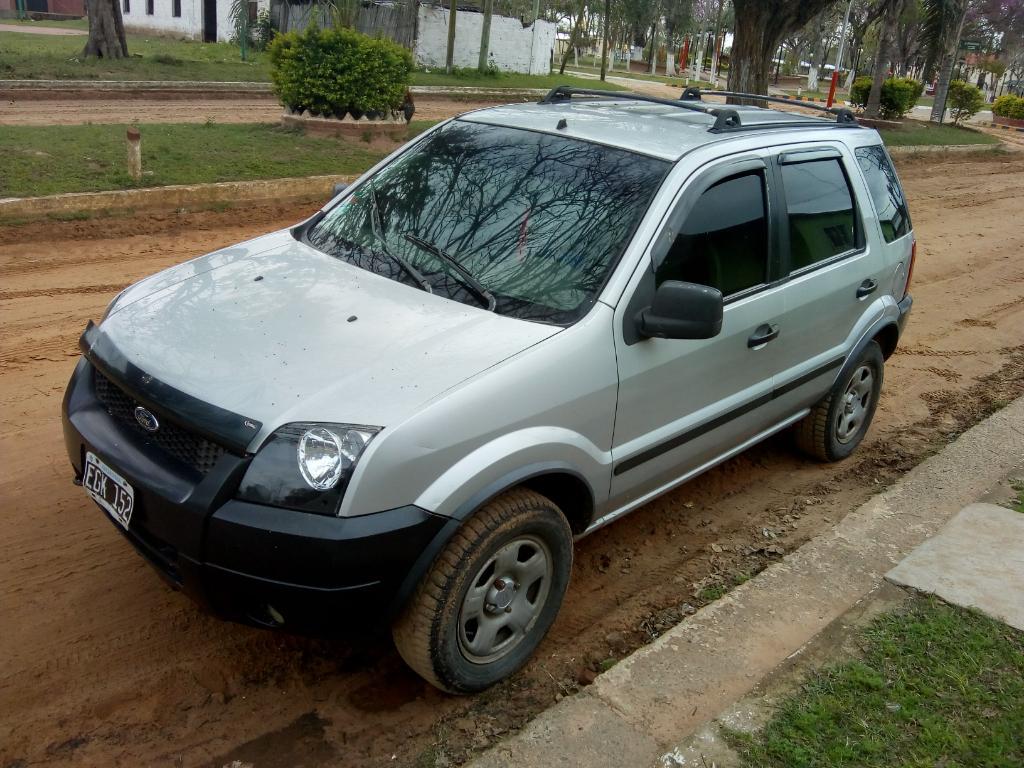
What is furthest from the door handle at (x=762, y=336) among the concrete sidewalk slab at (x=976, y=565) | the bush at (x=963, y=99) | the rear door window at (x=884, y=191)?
the bush at (x=963, y=99)

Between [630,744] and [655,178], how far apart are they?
2164 millimetres

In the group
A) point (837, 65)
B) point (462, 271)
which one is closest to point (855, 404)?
point (462, 271)

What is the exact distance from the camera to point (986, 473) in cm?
523

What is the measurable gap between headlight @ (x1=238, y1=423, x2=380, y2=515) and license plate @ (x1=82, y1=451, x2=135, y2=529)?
49cm

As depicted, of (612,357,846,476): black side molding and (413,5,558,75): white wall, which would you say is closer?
(612,357,846,476): black side molding

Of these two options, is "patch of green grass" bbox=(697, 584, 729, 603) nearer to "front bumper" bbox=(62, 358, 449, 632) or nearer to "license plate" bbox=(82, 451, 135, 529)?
"front bumper" bbox=(62, 358, 449, 632)

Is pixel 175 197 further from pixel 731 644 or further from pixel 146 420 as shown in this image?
pixel 731 644

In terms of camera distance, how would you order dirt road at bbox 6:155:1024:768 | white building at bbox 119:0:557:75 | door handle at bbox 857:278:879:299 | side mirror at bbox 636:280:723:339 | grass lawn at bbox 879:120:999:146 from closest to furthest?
dirt road at bbox 6:155:1024:768 → side mirror at bbox 636:280:723:339 → door handle at bbox 857:278:879:299 → grass lawn at bbox 879:120:999:146 → white building at bbox 119:0:557:75

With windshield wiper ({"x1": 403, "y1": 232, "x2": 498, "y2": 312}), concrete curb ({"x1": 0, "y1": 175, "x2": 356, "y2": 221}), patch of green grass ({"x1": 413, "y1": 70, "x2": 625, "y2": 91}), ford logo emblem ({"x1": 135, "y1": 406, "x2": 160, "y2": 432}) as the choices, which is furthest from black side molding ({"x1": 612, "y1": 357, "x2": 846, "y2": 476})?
patch of green grass ({"x1": 413, "y1": 70, "x2": 625, "y2": 91})

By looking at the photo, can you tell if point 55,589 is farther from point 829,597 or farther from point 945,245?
point 945,245

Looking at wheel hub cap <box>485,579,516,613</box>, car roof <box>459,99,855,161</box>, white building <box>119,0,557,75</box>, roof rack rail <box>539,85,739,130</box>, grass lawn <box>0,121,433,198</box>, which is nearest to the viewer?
wheel hub cap <box>485,579,516,613</box>

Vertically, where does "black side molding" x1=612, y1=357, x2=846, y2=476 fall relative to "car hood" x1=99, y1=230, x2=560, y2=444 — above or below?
below

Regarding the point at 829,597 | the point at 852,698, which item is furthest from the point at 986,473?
the point at 852,698

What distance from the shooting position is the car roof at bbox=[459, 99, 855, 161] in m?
4.02
